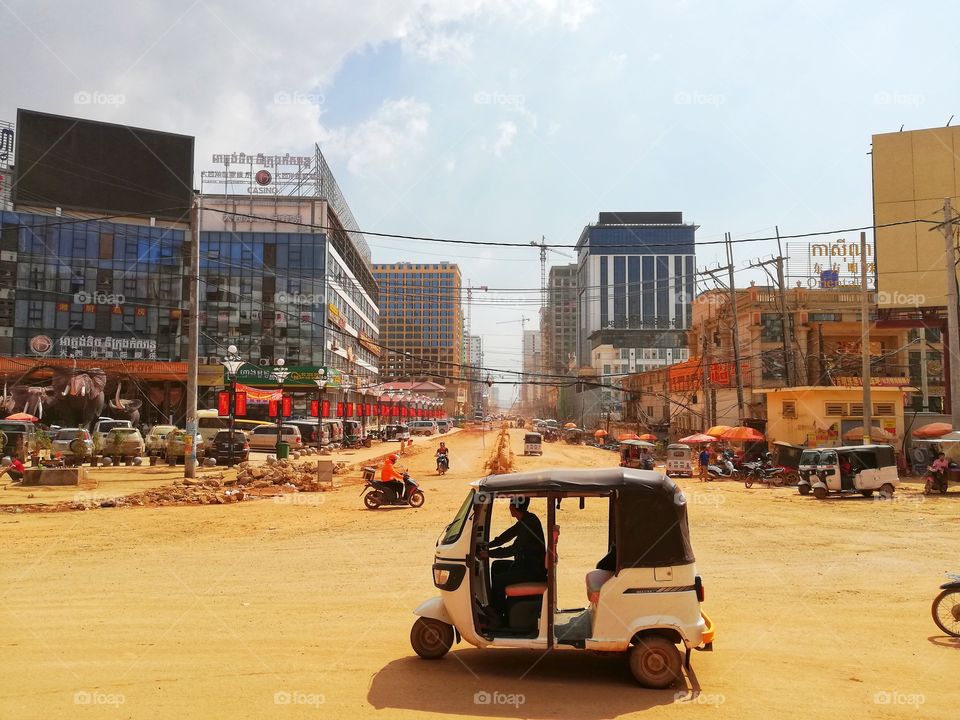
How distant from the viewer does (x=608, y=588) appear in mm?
6223

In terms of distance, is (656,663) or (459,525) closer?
(656,663)

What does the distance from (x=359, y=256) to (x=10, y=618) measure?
296ft

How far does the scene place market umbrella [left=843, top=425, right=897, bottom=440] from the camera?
97.2 feet

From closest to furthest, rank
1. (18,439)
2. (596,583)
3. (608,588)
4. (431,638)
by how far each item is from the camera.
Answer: (608,588) → (596,583) → (431,638) → (18,439)

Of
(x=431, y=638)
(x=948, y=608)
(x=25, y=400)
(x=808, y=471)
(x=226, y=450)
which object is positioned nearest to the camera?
(x=431, y=638)

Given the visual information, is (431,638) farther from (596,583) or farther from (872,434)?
(872,434)

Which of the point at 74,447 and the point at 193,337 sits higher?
the point at 193,337

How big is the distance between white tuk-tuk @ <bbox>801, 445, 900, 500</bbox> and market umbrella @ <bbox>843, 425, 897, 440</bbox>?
23.8 ft

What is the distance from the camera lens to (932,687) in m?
6.15

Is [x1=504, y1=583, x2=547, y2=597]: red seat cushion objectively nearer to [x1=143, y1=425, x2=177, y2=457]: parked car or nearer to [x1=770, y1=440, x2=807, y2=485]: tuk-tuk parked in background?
[x1=770, y1=440, x2=807, y2=485]: tuk-tuk parked in background

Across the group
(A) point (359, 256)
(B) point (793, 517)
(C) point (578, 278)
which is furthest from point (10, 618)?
(C) point (578, 278)

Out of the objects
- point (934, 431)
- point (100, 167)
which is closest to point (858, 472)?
point (934, 431)

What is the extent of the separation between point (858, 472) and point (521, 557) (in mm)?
19661

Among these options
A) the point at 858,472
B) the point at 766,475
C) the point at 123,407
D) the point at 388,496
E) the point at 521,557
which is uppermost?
the point at 123,407
